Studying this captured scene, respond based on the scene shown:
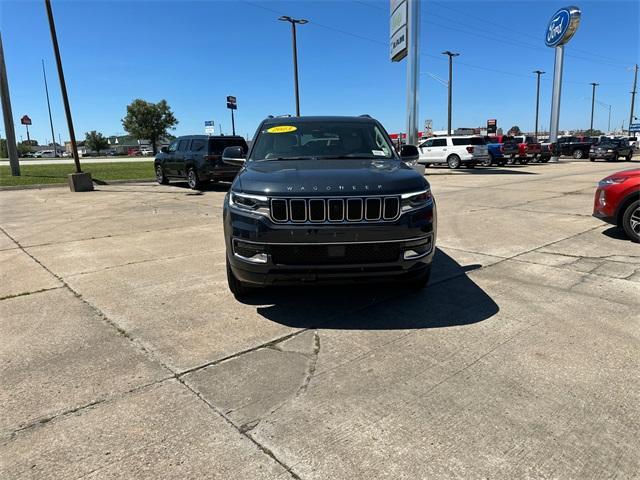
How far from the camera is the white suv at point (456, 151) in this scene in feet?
86.2

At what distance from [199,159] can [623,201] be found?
12.4 meters

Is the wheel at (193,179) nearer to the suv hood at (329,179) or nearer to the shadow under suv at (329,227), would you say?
the suv hood at (329,179)

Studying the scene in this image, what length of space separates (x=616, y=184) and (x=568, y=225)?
1575 millimetres

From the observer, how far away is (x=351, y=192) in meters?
3.64

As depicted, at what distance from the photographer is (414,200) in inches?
150

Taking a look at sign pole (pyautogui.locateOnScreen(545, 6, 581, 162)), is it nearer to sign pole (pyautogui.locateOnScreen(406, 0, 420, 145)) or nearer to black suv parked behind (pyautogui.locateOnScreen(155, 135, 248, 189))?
sign pole (pyautogui.locateOnScreen(406, 0, 420, 145))

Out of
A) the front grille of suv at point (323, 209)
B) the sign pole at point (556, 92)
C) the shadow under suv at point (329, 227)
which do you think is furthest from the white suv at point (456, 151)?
the front grille of suv at point (323, 209)

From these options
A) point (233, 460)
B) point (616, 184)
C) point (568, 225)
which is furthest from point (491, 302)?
point (568, 225)

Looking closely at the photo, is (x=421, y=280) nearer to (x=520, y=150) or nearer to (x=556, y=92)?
(x=520, y=150)

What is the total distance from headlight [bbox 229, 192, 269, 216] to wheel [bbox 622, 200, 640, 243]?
5864mm

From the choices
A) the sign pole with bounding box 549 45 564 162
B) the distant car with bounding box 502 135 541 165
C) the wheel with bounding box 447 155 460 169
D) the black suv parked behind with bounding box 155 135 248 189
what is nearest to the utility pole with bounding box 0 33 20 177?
the black suv parked behind with bounding box 155 135 248 189

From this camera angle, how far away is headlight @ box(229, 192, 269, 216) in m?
3.68

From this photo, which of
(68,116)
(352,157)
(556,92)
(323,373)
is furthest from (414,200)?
(556,92)

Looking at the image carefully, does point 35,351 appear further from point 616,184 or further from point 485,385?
point 616,184
